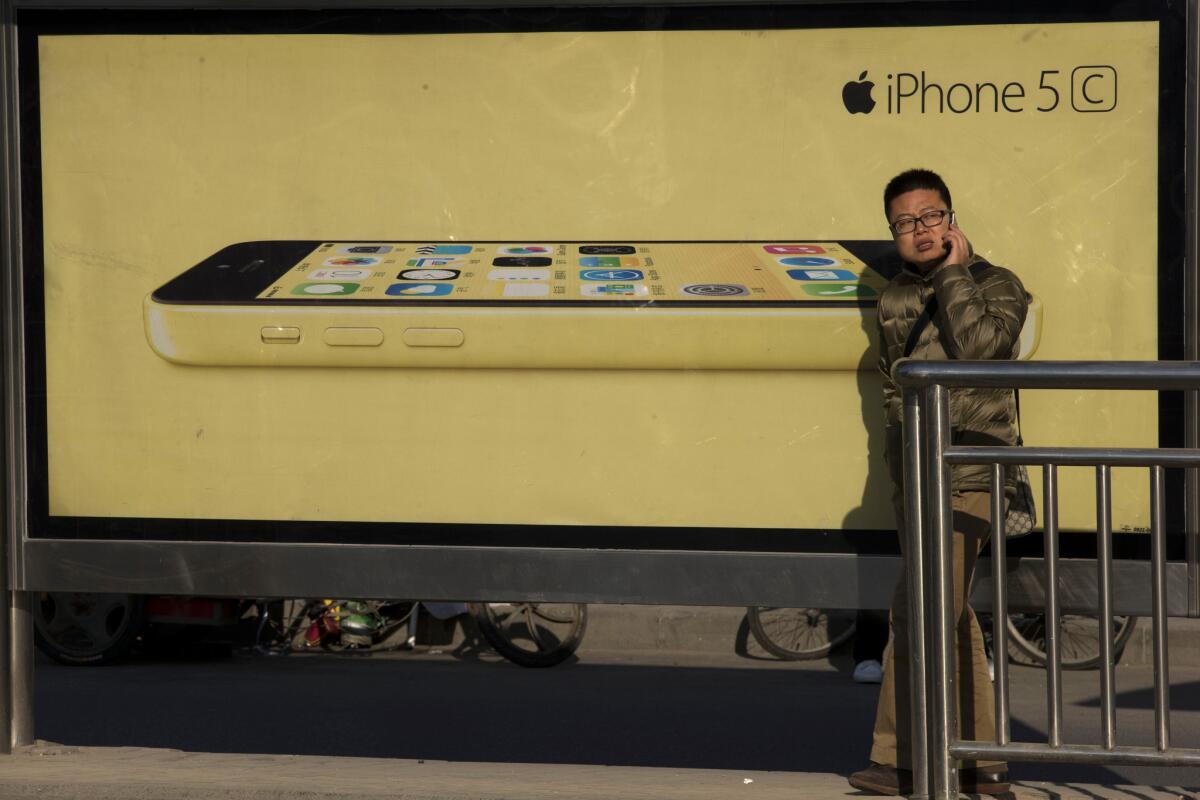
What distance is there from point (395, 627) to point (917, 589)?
705 cm

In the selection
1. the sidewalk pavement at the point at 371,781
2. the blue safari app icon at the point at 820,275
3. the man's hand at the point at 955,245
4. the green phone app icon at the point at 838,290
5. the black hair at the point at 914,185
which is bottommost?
the sidewalk pavement at the point at 371,781

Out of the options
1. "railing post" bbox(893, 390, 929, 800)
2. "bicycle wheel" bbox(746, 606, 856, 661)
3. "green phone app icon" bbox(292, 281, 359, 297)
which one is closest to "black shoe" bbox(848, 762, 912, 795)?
"railing post" bbox(893, 390, 929, 800)

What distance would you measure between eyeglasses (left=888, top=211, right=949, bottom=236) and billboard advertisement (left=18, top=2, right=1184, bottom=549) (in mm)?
305

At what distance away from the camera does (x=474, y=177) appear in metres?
4.76

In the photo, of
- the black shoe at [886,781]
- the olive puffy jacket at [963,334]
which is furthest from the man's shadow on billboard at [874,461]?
the black shoe at [886,781]

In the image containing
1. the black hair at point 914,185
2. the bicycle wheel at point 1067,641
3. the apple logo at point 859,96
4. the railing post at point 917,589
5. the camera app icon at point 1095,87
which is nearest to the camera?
the railing post at point 917,589

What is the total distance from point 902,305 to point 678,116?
943mm

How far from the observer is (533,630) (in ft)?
32.4

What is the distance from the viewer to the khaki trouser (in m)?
4.24

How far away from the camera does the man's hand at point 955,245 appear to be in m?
4.31

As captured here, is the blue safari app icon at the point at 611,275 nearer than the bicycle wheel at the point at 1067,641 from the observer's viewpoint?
Yes

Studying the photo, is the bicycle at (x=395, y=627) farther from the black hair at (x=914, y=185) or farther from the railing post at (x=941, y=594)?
the railing post at (x=941, y=594)

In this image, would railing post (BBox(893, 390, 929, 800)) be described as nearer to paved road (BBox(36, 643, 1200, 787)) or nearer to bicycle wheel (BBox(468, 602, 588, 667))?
paved road (BBox(36, 643, 1200, 787))

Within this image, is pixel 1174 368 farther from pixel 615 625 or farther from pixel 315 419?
pixel 615 625
